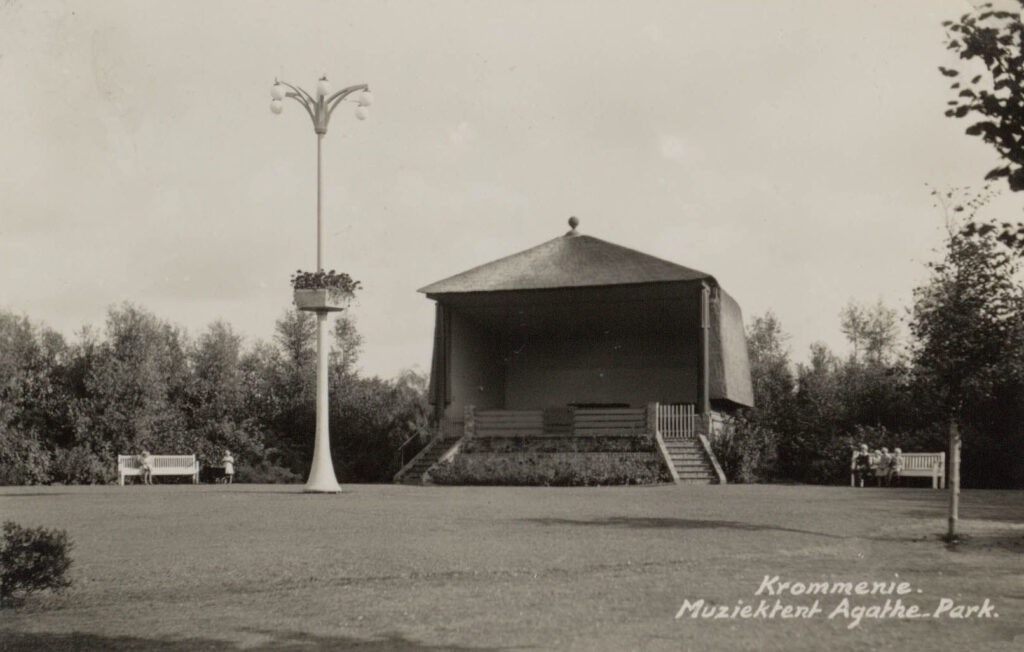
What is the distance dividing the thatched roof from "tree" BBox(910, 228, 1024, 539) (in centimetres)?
1895

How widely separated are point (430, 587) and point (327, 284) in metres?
14.1

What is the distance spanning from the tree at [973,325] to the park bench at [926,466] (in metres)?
16.2

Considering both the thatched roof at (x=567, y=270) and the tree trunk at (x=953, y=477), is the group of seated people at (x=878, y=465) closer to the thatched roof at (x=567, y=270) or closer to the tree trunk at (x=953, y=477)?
the thatched roof at (x=567, y=270)

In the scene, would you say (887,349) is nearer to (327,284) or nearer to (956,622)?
(327,284)

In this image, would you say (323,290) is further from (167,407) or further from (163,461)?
(167,407)

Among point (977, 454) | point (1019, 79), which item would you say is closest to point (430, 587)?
point (1019, 79)

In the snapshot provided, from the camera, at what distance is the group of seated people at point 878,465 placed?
27.8 m

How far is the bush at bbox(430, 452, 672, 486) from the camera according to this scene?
26.3m

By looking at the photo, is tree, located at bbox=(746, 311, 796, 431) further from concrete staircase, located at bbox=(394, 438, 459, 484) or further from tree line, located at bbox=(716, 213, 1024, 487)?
concrete staircase, located at bbox=(394, 438, 459, 484)

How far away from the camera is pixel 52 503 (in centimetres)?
1870

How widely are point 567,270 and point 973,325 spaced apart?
2227cm

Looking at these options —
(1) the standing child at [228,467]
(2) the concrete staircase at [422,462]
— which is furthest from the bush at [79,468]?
(2) the concrete staircase at [422,462]

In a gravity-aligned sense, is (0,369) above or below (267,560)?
above

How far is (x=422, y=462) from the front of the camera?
3073 cm
